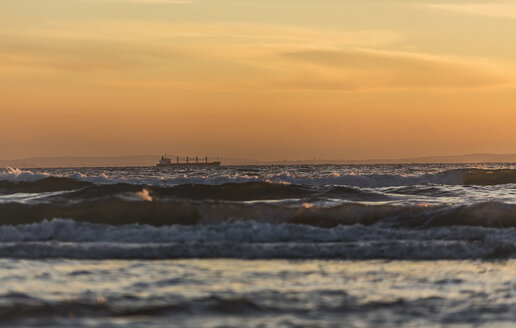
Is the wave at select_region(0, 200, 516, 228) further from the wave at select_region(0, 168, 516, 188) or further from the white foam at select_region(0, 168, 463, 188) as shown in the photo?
the white foam at select_region(0, 168, 463, 188)

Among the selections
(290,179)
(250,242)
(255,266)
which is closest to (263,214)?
(250,242)

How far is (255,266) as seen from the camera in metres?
12.5

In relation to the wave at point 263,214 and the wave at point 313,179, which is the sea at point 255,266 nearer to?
the wave at point 263,214

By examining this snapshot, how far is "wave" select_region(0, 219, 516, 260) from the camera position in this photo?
45.3 feet

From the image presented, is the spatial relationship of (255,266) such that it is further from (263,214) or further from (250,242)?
(263,214)

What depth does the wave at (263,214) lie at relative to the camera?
1986 centimetres

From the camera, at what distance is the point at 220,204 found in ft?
69.4

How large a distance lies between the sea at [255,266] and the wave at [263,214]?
2.1 inches

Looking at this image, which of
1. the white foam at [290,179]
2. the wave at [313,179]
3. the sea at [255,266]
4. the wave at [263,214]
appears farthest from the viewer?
the white foam at [290,179]

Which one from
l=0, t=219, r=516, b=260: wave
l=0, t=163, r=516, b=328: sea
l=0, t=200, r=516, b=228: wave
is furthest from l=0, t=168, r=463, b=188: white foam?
l=0, t=219, r=516, b=260: wave

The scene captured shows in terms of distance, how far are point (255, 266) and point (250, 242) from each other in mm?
3214

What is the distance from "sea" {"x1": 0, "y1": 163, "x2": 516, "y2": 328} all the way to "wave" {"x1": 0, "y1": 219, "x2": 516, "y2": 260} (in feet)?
0.13

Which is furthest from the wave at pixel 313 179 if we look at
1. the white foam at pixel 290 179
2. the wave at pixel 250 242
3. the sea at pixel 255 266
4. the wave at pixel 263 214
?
the wave at pixel 250 242

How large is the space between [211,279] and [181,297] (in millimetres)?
1350
